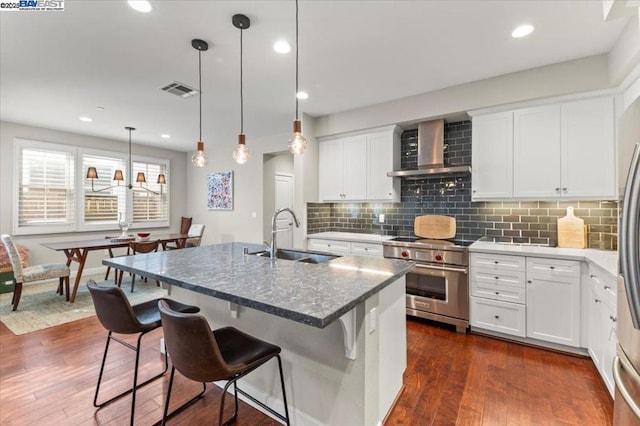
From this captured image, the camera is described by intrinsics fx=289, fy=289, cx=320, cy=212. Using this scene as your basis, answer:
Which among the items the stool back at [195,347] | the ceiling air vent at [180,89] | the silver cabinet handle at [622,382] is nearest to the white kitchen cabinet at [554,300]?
the silver cabinet handle at [622,382]

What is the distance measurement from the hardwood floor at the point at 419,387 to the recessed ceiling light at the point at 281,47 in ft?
9.13

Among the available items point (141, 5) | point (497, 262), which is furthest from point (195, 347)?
point (497, 262)

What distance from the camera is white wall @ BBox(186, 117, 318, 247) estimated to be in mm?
5934

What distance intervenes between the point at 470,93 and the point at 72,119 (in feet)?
18.7

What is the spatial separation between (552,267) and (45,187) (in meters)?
7.33

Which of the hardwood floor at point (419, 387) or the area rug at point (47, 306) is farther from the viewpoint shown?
the area rug at point (47, 306)

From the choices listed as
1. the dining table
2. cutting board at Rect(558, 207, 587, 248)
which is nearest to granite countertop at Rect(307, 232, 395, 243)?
cutting board at Rect(558, 207, 587, 248)

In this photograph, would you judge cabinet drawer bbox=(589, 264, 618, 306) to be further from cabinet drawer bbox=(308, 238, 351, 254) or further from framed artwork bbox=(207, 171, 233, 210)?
Result: framed artwork bbox=(207, 171, 233, 210)

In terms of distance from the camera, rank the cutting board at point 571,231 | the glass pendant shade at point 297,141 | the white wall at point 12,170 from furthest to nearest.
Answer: the white wall at point 12,170
the cutting board at point 571,231
the glass pendant shade at point 297,141

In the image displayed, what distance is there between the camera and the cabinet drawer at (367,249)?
11.8 ft

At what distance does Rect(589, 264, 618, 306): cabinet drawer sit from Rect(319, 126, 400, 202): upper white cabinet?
211 centimetres

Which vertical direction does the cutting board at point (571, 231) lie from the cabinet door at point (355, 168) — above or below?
below

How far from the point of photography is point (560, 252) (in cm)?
262

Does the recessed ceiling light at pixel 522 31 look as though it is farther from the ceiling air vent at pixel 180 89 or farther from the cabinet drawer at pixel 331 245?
the ceiling air vent at pixel 180 89
